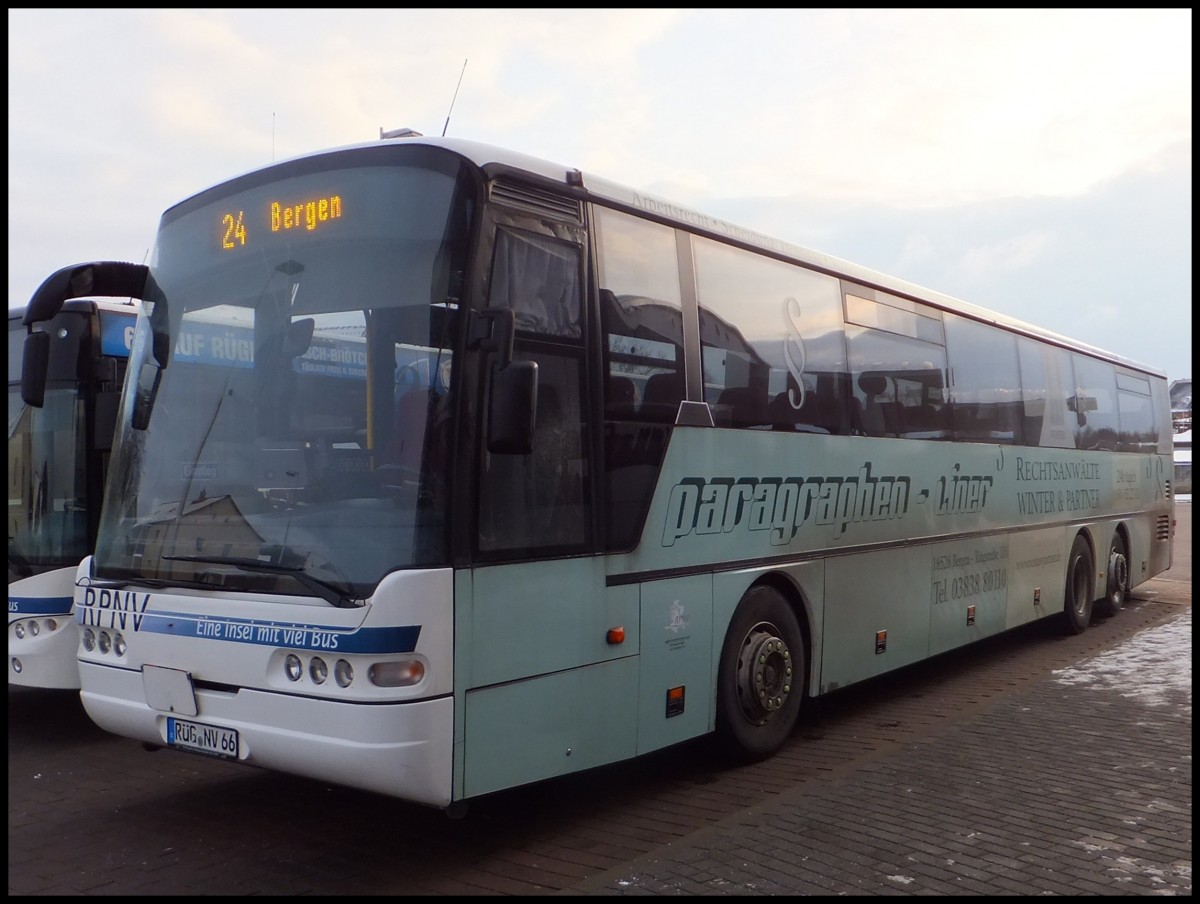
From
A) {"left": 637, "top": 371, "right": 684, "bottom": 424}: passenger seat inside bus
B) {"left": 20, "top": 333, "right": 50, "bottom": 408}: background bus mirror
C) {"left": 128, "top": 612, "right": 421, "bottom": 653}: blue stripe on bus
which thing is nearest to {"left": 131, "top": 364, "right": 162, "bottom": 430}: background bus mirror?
{"left": 20, "top": 333, "right": 50, "bottom": 408}: background bus mirror

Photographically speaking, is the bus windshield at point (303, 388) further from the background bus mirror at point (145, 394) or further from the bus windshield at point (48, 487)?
the bus windshield at point (48, 487)

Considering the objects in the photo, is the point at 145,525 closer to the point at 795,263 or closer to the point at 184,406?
the point at 184,406

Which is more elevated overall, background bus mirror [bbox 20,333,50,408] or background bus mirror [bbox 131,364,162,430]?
background bus mirror [bbox 20,333,50,408]

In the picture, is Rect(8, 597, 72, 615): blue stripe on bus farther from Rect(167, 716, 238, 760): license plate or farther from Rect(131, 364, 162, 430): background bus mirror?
Rect(167, 716, 238, 760): license plate

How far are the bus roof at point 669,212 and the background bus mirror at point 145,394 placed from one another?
1.34 meters

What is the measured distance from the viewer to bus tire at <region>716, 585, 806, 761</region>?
274 inches

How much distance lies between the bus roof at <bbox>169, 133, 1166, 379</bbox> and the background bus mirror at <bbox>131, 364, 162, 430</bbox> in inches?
52.6

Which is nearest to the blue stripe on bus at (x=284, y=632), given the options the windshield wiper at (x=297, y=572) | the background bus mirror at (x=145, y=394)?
the windshield wiper at (x=297, y=572)

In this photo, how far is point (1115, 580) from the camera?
14.9 metres

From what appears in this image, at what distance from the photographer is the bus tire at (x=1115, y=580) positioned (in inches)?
579

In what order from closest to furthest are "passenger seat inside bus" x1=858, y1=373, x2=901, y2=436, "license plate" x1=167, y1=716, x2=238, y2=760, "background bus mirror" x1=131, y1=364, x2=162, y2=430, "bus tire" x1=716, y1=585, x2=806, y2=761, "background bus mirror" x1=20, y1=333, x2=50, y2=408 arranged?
"license plate" x1=167, y1=716, x2=238, y2=760 < "background bus mirror" x1=131, y1=364, x2=162, y2=430 < "background bus mirror" x1=20, y1=333, x2=50, y2=408 < "bus tire" x1=716, y1=585, x2=806, y2=761 < "passenger seat inside bus" x1=858, y1=373, x2=901, y2=436

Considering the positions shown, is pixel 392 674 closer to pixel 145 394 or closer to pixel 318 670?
pixel 318 670

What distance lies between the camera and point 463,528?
199 inches

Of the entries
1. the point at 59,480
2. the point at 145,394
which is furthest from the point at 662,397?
the point at 59,480
